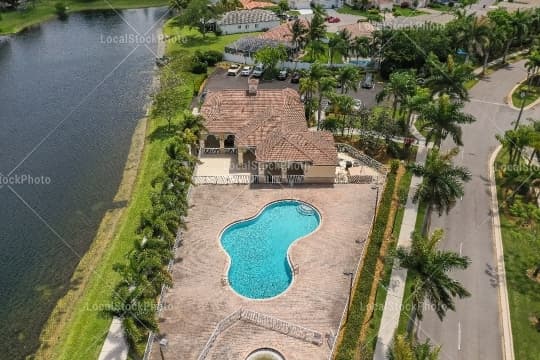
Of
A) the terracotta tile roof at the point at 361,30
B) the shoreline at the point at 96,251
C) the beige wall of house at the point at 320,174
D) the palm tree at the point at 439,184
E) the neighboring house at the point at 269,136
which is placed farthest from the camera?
the terracotta tile roof at the point at 361,30

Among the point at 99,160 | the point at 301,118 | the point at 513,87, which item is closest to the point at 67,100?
the point at 99,160

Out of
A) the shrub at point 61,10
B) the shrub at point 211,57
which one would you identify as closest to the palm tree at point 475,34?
the shrub at point 211,57

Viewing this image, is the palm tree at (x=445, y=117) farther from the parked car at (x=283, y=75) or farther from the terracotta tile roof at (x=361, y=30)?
the terracotta tile roof at (x=361, y=30)

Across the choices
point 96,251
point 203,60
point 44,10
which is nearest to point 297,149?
point 96,251

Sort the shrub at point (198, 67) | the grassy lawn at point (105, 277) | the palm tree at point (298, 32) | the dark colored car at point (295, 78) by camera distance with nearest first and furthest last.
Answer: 1. the grassy lawn at point (105, 277)
2. the dark colored car at point (295, 78)
3. the shrub at point (198, 67)
4. the palm tree at point (298, 32)

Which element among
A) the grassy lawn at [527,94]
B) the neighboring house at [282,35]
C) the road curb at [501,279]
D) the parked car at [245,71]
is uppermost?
the neighboring house at [282,35]

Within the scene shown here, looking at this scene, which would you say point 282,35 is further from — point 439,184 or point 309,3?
point 439,184

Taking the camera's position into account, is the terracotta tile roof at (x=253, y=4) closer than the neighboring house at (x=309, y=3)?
Yes
